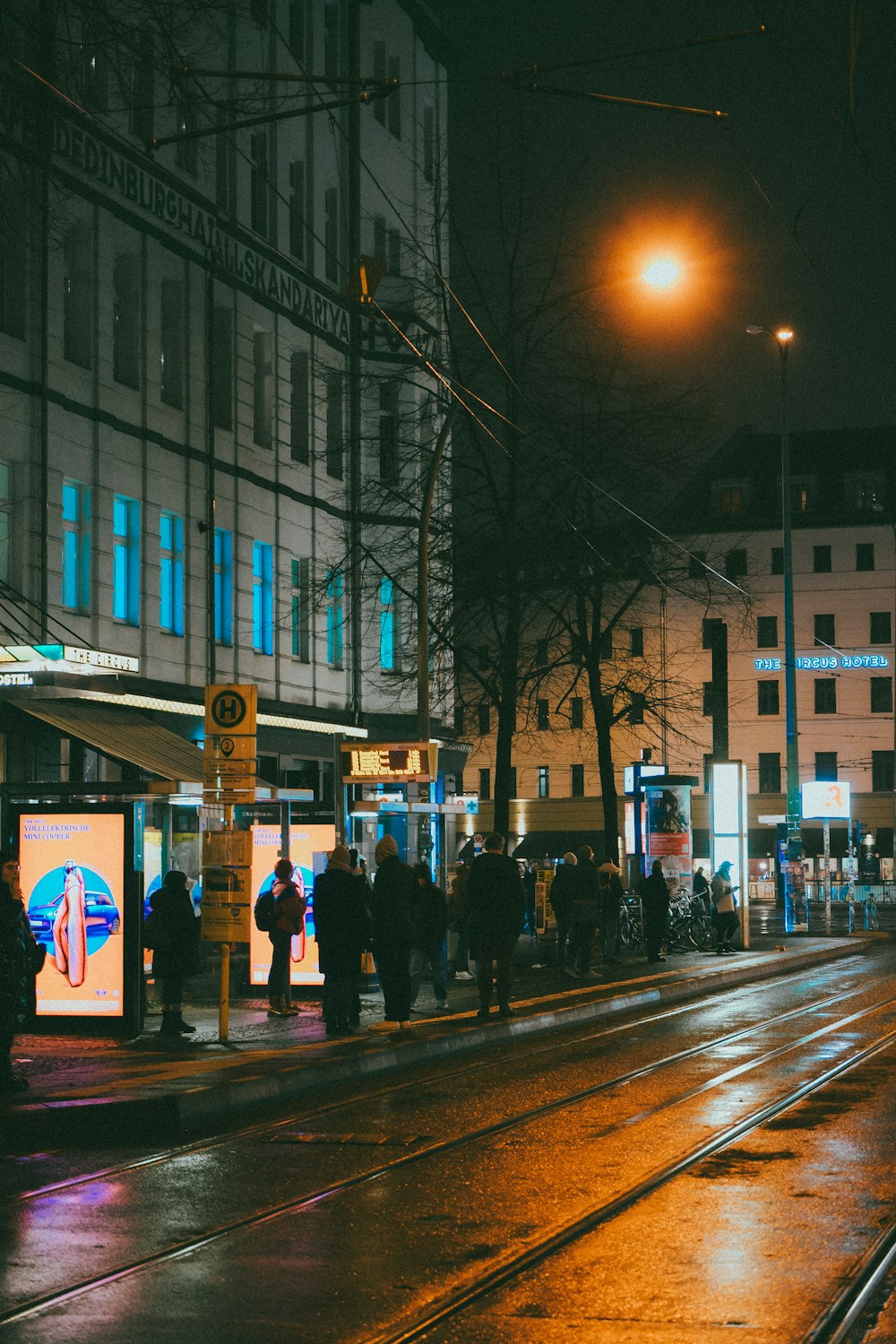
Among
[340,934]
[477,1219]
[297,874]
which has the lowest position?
[477,1219]

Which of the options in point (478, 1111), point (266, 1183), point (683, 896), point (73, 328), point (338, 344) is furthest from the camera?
point (338, 344)

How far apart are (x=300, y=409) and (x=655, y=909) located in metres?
12.3

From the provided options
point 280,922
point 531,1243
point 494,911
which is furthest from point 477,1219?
point 280,922

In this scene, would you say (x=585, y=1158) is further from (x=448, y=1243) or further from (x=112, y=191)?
(x=112, y=191)

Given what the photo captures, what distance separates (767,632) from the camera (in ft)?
269

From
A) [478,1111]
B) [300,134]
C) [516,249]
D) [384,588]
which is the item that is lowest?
[478,1111]

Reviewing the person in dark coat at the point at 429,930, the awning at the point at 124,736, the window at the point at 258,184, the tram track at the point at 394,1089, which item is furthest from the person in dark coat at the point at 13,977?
the window at the point at 258,184

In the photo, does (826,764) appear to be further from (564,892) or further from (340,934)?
(340,934)

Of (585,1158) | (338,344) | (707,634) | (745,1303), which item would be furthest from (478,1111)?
(707,634)

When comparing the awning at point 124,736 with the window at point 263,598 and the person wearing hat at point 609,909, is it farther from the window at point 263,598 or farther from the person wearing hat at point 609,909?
the person wearing hat at point 609,909

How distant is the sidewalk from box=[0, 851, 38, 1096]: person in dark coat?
0.28 meters

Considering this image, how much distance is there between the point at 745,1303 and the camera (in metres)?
6.74

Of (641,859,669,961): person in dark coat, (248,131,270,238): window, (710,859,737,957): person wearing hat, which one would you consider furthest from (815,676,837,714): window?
(641,859,669,961): person in dark coat

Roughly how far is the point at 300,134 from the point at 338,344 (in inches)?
164
